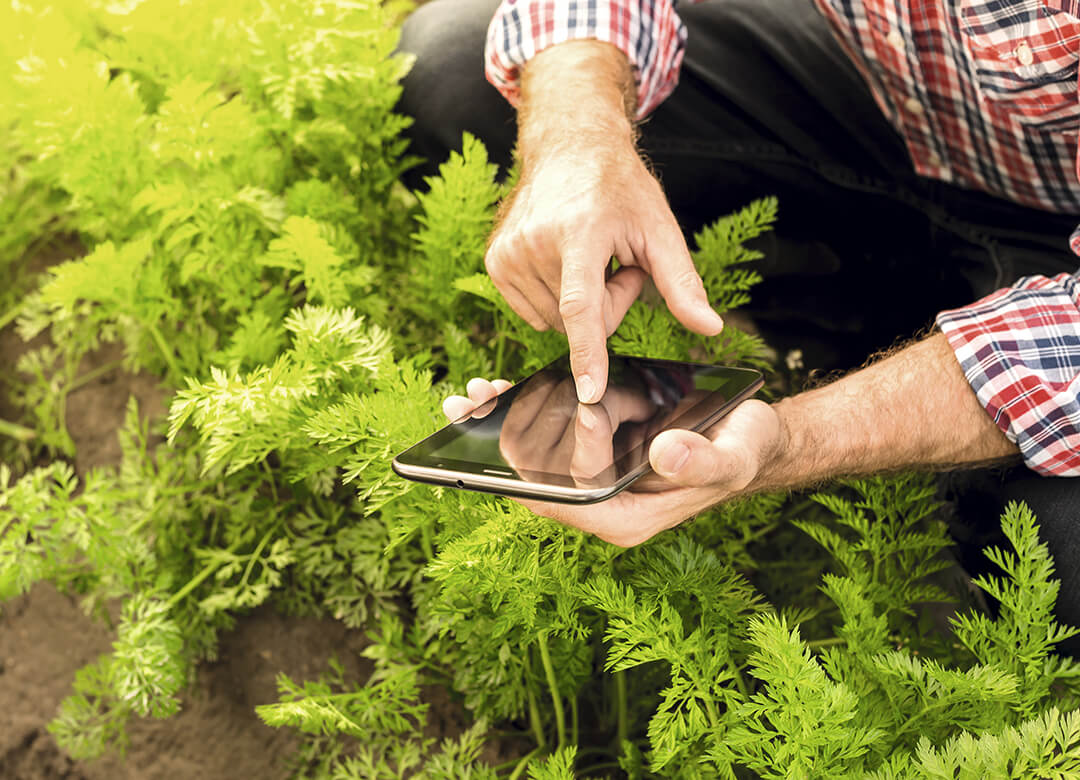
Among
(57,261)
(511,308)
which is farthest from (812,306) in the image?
(57,261)

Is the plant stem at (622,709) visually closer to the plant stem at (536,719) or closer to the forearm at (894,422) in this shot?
the plant stem at (536,719)

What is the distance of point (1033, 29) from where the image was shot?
3.94ft

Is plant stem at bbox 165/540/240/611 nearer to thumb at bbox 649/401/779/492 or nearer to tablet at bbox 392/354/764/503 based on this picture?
tablet at bbox 392/354/764/503

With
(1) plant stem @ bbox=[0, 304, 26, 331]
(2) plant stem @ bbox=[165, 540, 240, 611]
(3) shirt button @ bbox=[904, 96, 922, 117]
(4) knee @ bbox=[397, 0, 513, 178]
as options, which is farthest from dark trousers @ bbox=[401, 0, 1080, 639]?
(1) plant stem @ bbox=[0, 304, 26, 331]

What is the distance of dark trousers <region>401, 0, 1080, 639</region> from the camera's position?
1.65 metres

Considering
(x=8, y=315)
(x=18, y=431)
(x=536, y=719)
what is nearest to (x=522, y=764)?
(x=536, y=719)

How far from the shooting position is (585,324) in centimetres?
103

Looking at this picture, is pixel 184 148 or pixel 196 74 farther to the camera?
pixel 196 74

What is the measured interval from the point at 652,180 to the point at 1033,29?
1.88ft

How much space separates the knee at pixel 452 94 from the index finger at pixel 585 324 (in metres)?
0.75

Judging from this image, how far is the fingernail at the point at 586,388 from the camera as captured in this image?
3.42 ft

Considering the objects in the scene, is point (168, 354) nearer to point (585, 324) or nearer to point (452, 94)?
point (452, 94)

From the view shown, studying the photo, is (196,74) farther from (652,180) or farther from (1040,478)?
(1040,478)

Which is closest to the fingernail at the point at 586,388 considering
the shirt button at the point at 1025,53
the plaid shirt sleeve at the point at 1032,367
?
the plaid shirt sleeve at the point at 1032,367
